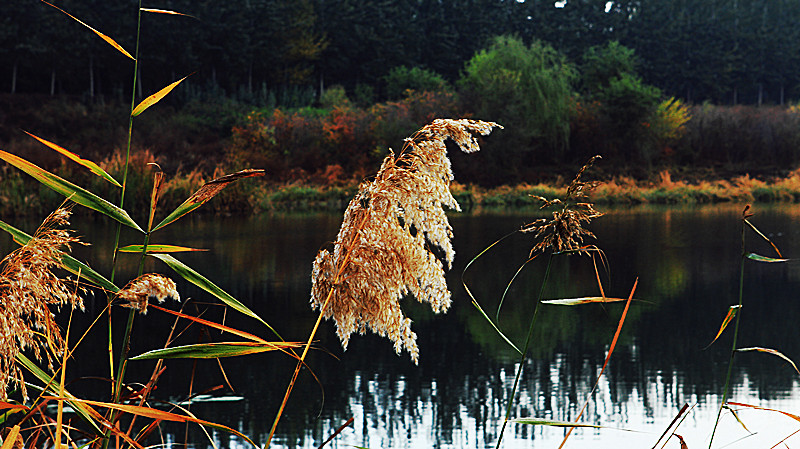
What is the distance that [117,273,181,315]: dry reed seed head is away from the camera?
106cm

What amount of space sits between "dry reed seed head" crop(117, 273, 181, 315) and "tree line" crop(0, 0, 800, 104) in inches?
1058

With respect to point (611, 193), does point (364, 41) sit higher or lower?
higher

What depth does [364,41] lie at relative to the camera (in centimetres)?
3753

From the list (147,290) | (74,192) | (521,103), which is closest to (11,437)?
(147,290)

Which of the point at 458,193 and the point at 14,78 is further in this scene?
the point at 14,78

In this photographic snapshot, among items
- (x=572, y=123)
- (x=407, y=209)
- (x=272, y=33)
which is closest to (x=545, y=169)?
(x=572, y=123)

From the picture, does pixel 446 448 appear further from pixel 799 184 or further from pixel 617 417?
pixel 799 184

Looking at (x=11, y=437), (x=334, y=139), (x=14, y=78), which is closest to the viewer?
(x=11, y=437)

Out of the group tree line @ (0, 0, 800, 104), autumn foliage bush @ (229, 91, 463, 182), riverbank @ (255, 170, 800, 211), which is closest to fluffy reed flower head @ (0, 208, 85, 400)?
riverbank @ (255, 170, 800, 211)

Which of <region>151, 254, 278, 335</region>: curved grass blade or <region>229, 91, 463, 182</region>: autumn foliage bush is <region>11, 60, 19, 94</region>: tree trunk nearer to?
<region>229, 91, 463, 182</region>: autumn foliage bush

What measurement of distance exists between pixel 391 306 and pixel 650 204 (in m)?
19.0

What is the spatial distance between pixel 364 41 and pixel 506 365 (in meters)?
34.1

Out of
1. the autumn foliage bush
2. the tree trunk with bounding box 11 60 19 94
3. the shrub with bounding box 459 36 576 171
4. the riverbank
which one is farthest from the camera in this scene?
the tree trunk with bounding box 11 60 19 94

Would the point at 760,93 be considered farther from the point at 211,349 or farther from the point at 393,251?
the point at 211,349
